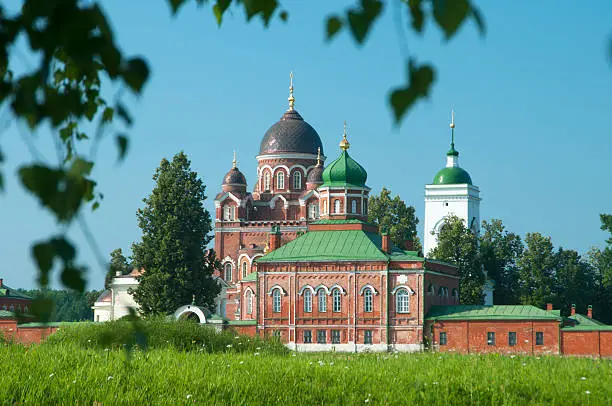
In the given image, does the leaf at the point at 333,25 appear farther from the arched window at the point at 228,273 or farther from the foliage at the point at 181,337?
the arched window at the point at 228,273

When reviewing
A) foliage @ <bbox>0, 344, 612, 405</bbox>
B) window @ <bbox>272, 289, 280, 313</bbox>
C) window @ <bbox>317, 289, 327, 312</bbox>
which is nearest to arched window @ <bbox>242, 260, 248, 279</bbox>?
window @ <bbox>272, 289, 280, 313</bbox>

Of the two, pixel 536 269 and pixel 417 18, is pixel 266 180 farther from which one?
pixel 417 18

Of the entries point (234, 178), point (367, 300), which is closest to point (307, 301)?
point (367, 300)

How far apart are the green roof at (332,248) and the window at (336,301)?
142cm

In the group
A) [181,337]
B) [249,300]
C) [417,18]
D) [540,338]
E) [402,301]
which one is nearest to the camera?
[417,18]

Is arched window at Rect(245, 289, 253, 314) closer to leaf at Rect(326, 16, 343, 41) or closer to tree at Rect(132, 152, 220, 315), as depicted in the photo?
tree at Rect(132, 152, 220, 315)

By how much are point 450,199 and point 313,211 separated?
20247 millimetres

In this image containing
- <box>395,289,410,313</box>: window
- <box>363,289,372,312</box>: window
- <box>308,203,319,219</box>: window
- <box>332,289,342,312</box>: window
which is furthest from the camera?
<box>308,203,319,219</box>: window

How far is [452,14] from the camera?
356cm

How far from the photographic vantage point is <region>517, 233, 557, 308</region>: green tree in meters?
56.8

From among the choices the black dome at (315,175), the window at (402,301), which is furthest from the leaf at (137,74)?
the black dome at (315,175)

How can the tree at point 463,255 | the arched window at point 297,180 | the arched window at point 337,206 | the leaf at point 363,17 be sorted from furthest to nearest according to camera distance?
the arched window at point 297,180
the tree at point 463,255
the arched window at point 337,206
the leaf at point 363,17

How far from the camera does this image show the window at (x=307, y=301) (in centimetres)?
4300

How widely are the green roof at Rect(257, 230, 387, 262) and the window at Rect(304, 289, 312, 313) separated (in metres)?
1.44
